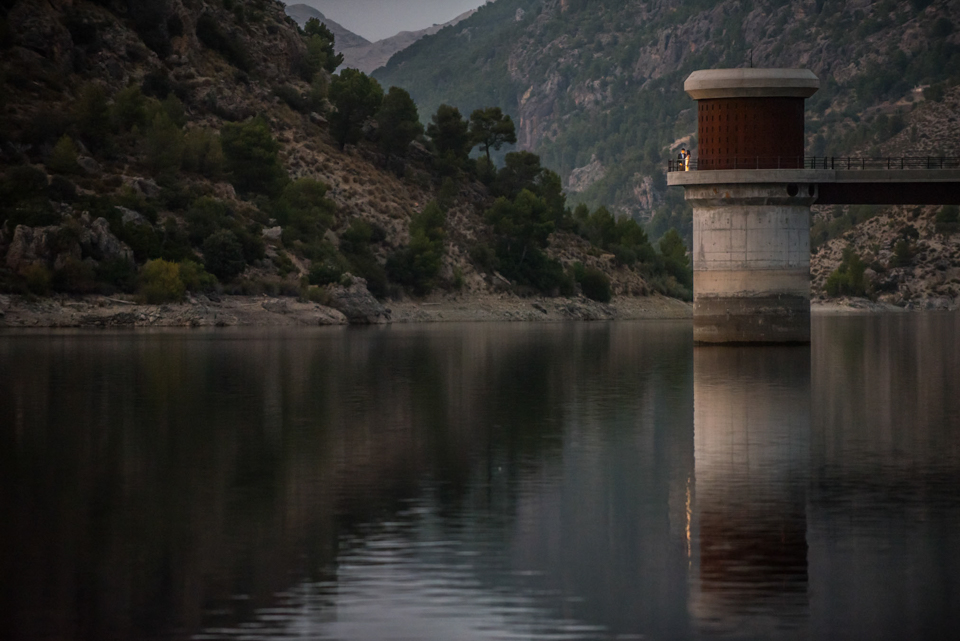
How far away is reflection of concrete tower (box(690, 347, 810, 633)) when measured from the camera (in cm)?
1499

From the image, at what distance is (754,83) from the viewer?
7000cm

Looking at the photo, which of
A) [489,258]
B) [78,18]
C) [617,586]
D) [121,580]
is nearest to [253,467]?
[121,580]

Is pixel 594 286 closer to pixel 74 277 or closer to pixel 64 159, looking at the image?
pixel 64 159

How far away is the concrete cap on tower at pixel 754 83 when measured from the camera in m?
69.8

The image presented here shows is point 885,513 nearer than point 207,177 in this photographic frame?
Yes

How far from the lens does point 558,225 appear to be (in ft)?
592

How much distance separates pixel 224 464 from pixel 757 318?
48203 millimetres

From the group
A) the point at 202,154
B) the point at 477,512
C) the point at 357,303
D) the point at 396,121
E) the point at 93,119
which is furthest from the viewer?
the point at 396,121

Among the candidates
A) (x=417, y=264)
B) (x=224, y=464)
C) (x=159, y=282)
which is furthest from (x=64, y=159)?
(x=224, y=464)

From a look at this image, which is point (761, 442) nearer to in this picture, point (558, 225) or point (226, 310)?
point (226, 310)

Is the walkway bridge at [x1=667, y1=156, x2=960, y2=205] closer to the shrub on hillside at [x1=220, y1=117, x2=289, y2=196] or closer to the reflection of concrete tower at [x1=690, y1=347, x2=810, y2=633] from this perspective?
the reflection of concrete tower at [x1=690, y1=347, x2=810, y2=633]

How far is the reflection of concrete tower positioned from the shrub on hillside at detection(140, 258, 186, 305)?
67939mm

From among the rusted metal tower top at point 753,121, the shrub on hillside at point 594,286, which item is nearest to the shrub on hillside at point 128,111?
the shrub on hillside at point 594,286

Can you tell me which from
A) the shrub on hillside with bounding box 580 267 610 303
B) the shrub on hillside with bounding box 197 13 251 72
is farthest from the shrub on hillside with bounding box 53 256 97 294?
the shrub on hillside with bounding box 580 267 610 303
